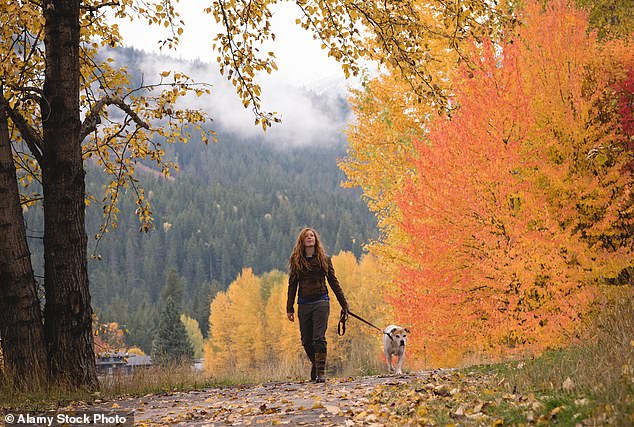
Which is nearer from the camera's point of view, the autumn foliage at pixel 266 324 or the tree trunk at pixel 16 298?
the tree trunk at pixel 16 298

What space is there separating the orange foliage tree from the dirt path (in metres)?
4.58

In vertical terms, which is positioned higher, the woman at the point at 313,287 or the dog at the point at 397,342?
the woman at the point at 313,287

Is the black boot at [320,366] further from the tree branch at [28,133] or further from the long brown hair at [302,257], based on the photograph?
the tree branch at [28,133]

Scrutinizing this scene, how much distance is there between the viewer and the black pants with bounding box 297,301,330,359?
8984mm

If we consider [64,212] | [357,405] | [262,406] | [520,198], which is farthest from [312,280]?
[520,198]

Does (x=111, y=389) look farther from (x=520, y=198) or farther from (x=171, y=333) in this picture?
(x=171, y=333)

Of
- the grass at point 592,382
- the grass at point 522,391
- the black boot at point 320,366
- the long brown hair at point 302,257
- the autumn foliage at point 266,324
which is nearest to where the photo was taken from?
Result: the grass at point 592,382

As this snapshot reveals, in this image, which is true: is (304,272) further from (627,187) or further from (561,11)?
(561,11)

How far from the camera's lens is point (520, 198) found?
41.1 feet

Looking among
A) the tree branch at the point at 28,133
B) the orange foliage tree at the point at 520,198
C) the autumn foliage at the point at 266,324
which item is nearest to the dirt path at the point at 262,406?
the tree branch at the point at 28,133

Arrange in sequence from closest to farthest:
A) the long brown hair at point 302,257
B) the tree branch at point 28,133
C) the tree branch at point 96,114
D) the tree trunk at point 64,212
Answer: the tree trunk at point 64,212 < the tree branch at point 28,133 < the long brown hair at point 302,257 < the tree branch at point 96,114

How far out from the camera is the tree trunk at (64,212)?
8453mm

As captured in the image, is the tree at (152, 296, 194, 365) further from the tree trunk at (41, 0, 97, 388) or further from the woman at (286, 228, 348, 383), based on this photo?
the woman at (286, 228, 348, 383)

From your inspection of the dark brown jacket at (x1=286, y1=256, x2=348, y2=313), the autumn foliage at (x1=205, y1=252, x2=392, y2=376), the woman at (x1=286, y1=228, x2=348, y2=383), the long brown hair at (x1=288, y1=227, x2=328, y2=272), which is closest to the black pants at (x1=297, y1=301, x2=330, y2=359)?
the woman at (x1=286, y1=228, x2=348, y2=383)
